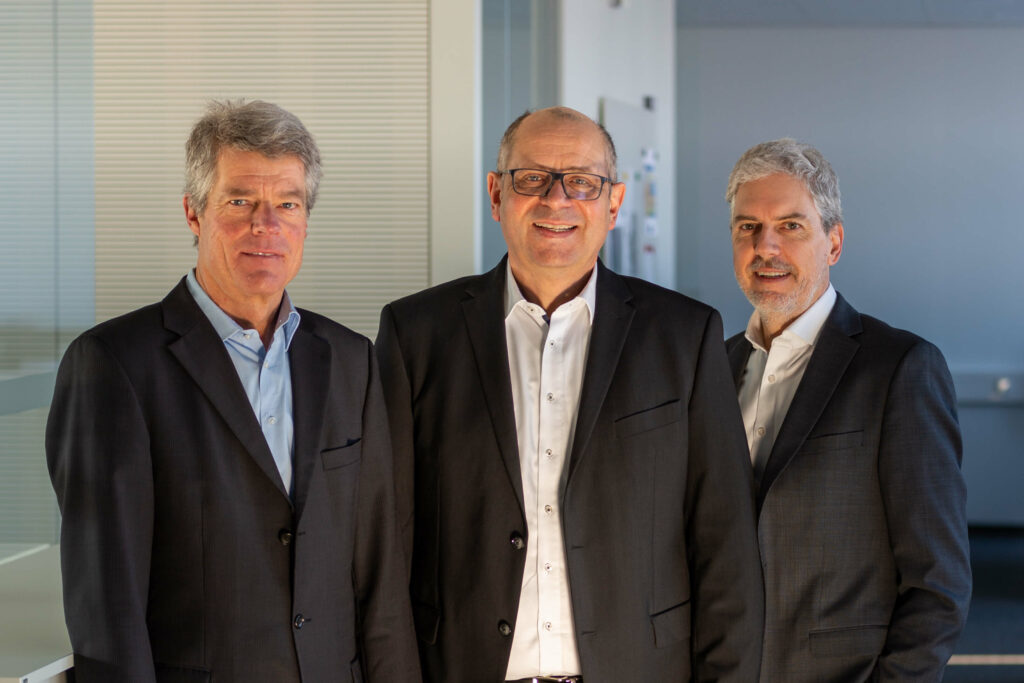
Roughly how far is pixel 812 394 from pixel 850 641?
490 millimetres

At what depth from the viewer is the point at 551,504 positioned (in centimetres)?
198

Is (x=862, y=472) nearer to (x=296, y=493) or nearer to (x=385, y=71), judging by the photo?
(x=296, y=493)

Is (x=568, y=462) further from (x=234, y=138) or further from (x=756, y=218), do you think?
(x=234, y=138)

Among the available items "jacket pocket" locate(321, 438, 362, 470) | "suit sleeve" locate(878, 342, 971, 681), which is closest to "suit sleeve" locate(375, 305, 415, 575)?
"jacket pocket" locate(321, 438, 362, 470)

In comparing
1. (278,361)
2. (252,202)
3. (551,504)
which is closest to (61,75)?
(252,202)

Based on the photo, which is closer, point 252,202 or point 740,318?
point 252,202

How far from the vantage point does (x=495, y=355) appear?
2.05 metres

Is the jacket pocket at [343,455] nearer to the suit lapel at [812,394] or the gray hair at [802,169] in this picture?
the suit lapel at [812,394]

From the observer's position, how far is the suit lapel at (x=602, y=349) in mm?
1975

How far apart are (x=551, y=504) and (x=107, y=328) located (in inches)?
33.1

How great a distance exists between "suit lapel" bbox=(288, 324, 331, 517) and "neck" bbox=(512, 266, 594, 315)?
42 centimetres

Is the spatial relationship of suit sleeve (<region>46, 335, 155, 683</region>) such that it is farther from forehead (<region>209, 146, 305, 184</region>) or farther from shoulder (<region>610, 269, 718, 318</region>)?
shoulder (<region>610, 269, 718, 318</region>)

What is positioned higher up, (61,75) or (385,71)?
(385,71)

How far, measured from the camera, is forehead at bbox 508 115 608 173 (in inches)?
81.4
